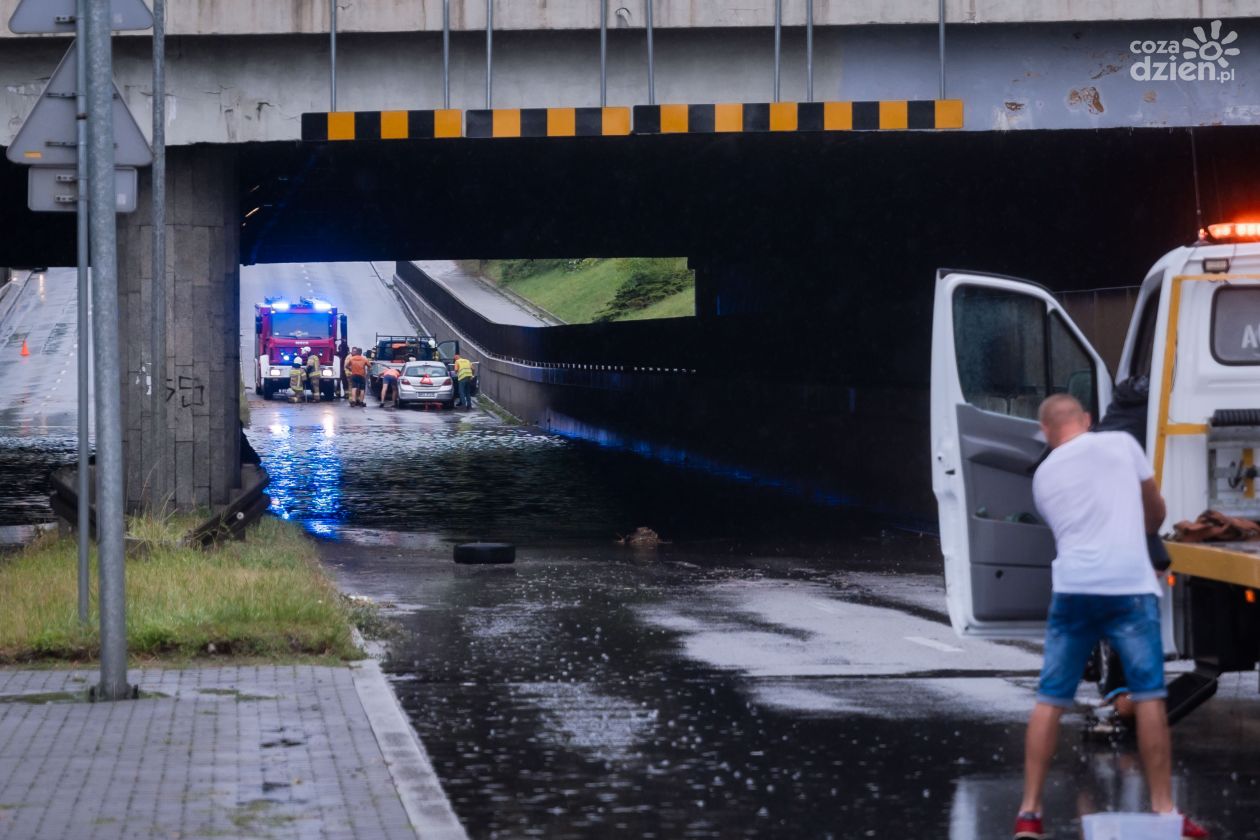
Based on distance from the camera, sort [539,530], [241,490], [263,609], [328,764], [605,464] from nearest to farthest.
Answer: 1. [328,764]
2. [263,609]
3. [241,490]
4. [539,530]
5. [605,464]

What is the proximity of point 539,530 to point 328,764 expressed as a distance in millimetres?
14121

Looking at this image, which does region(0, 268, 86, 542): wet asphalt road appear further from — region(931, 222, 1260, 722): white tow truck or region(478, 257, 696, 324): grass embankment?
region(478, 257, 696, 324): grass embankment

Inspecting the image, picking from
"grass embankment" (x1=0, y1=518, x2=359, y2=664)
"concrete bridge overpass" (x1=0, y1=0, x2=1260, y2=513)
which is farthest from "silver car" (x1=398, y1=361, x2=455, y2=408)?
"grass embankment" (x1=0, y1=518, x2=359, y2=664)

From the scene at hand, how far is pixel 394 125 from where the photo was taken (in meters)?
18.5

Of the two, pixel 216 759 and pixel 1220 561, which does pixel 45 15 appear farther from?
pixel 1220 561

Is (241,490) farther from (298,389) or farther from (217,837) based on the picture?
(298,389)

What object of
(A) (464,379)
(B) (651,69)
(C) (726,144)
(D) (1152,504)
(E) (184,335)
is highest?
(B) (651,69)

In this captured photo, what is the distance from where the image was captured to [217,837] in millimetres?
7027

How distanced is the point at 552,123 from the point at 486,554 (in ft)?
13.5

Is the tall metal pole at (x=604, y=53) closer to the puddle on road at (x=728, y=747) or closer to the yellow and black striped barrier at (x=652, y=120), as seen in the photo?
the yellow and black striped barrier at (x=652, y=120)

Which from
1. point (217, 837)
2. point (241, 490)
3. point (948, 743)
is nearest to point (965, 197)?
point (241, 490)

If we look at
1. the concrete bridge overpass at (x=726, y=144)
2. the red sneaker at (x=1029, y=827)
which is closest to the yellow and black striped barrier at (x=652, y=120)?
→ the concrete bridge overpass at (x=726, y=144)

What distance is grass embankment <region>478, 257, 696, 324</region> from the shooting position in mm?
76188

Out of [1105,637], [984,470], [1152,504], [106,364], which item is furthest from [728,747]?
[106,364]
